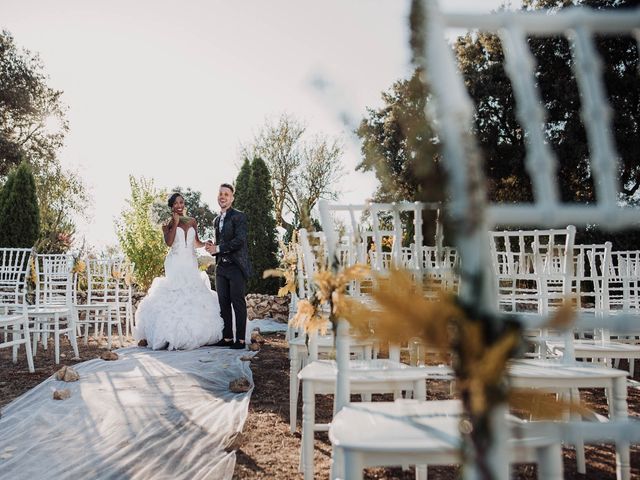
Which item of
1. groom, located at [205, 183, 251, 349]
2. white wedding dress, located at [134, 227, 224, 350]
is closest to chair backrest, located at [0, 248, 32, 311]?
white wedding dress, located at [134, 227, 224, 350]

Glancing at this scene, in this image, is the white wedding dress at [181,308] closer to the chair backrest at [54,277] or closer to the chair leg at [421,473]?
the chair backrest at [54,277]

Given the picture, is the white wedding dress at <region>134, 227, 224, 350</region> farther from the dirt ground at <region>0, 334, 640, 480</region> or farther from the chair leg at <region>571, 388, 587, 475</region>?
the chair leg at <region>571, 388, 587, 475</region>

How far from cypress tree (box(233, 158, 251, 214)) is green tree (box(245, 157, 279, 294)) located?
0.25ft

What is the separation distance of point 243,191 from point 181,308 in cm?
545

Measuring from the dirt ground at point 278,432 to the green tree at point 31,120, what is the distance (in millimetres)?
9238

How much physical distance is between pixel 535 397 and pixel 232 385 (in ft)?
11.9

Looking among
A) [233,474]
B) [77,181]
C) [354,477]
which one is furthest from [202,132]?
[354,477]

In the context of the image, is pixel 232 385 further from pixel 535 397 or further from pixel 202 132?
pixel 202 132

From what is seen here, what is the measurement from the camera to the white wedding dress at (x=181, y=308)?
20.1ft

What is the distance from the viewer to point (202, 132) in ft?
48.2

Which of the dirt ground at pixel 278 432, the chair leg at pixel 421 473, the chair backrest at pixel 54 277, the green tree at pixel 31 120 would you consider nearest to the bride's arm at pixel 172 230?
the chair backrest at pixel 54 277

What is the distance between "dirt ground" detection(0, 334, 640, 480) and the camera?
251 centimetres

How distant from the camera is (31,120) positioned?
49.2 feet

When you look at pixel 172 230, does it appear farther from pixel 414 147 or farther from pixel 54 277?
pixel 414 147
